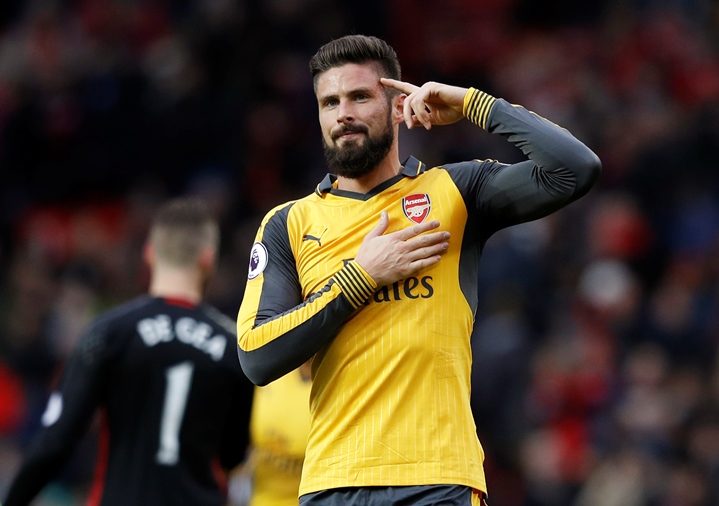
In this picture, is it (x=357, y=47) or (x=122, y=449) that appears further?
(x=122, y=449)

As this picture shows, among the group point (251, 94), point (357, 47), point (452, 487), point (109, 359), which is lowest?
point (452, 487)

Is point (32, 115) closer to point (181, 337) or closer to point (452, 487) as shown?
point (181, 337)

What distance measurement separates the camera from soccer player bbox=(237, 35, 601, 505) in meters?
3.87

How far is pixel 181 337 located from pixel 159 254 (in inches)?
17.9

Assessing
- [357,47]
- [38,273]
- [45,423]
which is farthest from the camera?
[38,273]

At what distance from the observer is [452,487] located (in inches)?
151

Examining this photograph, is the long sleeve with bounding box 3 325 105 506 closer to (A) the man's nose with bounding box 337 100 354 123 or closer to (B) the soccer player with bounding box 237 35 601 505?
(B) the soccer player with bounding box 237 35 601 505

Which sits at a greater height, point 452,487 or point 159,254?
point 159,254

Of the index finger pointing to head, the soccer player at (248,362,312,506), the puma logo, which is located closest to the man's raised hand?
the index finger pointing to head

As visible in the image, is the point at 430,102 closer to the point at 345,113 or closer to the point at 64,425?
the point at 345,113

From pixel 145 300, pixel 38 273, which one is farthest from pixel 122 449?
pixel 38 273

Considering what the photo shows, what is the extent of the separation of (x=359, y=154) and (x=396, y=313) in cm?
59

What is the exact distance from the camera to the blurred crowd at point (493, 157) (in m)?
10.1

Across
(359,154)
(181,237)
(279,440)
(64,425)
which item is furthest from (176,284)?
(359,154)
